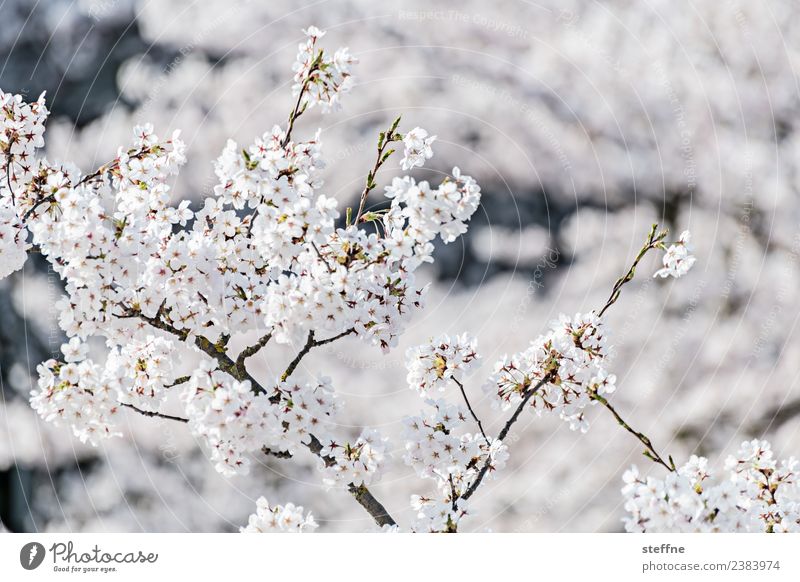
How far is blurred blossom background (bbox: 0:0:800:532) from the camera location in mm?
4023

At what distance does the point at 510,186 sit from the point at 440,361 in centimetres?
196

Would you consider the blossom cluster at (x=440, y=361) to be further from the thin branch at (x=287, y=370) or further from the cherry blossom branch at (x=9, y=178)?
the cherry blossom branch at (x=9, y=178)

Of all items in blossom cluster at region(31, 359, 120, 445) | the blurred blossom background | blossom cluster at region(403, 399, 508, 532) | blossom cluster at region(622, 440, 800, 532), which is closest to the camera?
blossom cluster at region(622, 440, 800, 532)

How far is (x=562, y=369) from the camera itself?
241 cm

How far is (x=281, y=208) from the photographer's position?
6.42 feet

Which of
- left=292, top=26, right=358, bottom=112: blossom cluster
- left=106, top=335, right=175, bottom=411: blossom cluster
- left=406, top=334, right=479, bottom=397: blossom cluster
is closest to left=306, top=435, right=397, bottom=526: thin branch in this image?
left=406, top=334, right=479, bottom=397: blossom cluster

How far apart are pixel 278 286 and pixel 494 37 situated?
278 cm

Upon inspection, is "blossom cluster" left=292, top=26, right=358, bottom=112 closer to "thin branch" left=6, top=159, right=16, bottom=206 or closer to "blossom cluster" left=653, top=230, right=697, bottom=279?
"thin branch" left=6, top=159, right=16, bottom=206

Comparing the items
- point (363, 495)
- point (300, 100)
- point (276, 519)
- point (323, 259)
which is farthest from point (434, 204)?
point (276, 519)

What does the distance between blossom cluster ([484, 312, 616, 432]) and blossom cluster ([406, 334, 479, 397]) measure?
108mm

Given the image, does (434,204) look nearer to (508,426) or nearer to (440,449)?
(508,426)

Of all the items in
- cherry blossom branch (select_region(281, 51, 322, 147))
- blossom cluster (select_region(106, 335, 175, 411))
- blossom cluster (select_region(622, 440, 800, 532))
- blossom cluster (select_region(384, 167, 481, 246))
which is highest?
cherry blossom branch (select_region(281, 51, 322, 147))

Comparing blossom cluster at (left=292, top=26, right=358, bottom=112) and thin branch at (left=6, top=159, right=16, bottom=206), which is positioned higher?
blossom cluster at (left=292, top=26, right=358, bottom=112)
